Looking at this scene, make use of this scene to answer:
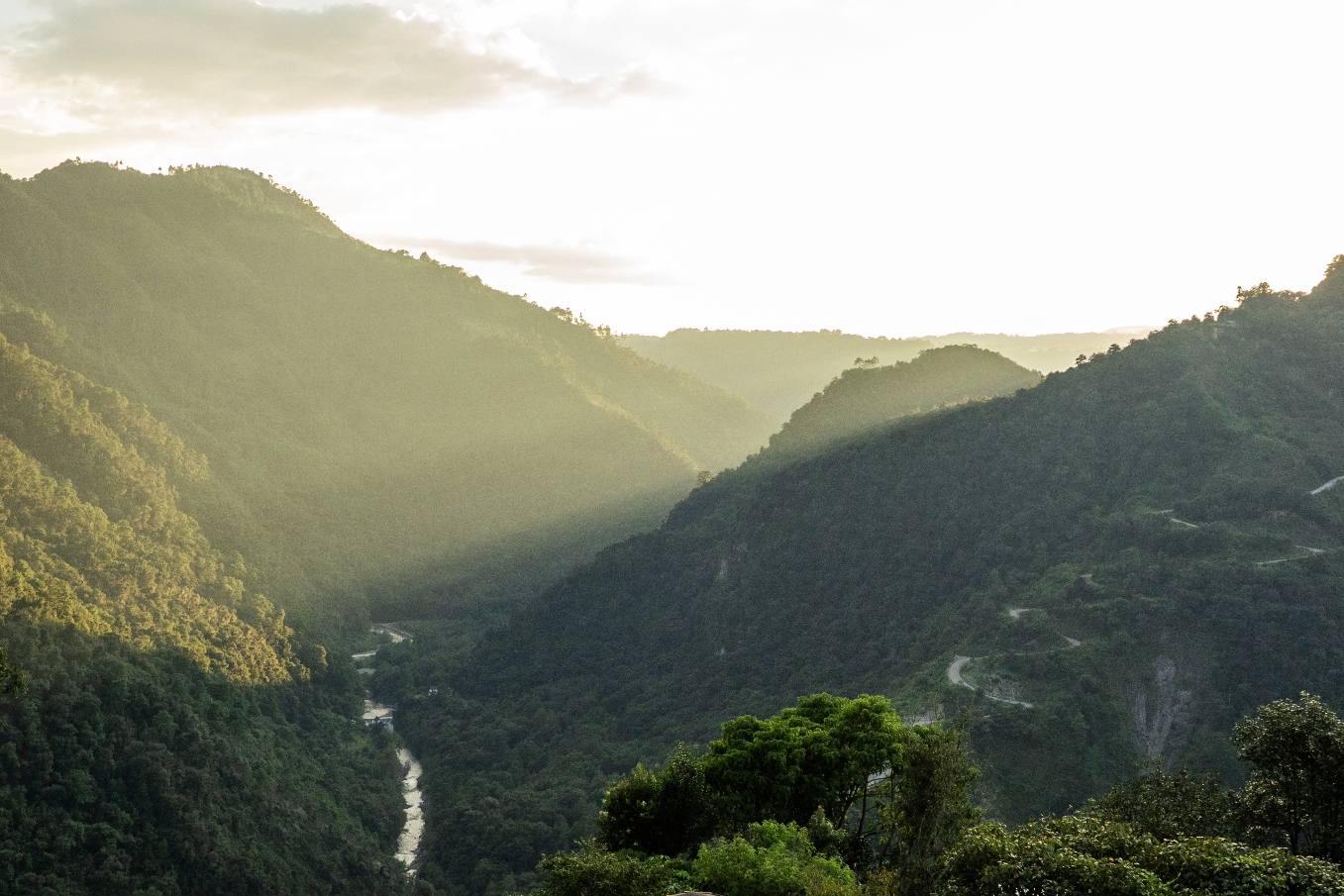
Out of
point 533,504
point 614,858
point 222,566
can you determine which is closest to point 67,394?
point 222,566

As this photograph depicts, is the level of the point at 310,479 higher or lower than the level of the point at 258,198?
lower

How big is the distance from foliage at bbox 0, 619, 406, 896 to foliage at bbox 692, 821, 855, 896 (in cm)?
3791

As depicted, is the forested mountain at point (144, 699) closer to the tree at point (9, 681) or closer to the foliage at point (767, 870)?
the tree at point (9, 681)

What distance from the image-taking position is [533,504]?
13725 cm

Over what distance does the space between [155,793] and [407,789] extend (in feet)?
89.7

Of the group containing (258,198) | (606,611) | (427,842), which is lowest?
(427,842)

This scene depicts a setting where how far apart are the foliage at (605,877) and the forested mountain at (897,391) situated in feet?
249

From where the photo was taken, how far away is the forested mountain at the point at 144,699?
50.5 meters

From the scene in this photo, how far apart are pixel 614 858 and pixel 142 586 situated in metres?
58.8

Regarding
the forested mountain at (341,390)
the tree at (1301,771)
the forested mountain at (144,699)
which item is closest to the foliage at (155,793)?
the forested mountain at (144,699)

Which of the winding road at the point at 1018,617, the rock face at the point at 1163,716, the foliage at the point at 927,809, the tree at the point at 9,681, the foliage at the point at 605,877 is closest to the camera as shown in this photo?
the foliage at the point at 927,809

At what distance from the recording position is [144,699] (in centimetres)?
5822

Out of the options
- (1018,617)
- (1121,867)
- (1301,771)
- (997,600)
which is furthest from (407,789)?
(1121,867)

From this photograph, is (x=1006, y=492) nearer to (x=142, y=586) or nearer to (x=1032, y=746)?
(x=1032, y=746)
